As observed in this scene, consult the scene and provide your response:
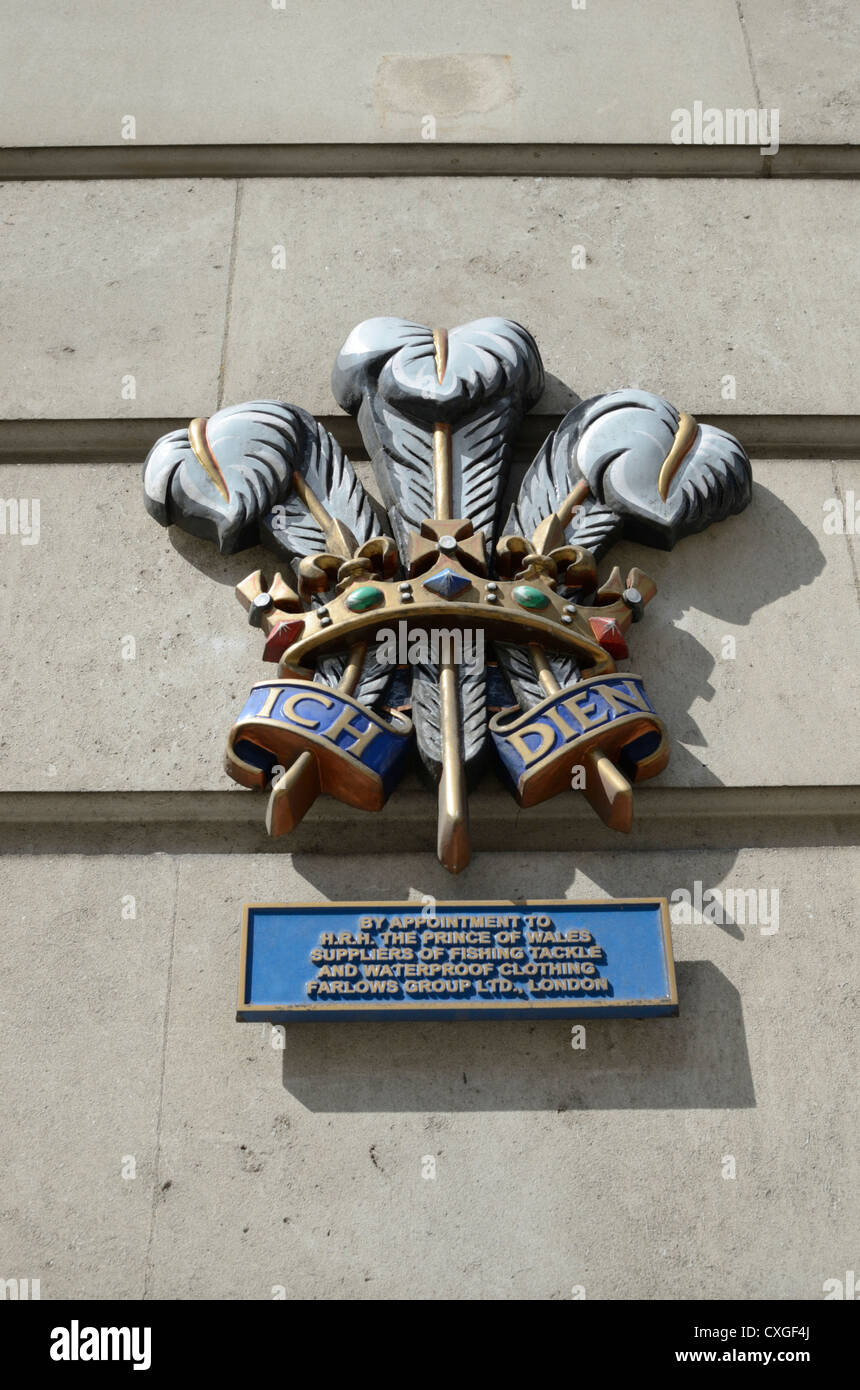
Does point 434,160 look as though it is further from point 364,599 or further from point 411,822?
point 411,822

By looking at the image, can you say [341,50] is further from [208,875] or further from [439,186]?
[208,875]

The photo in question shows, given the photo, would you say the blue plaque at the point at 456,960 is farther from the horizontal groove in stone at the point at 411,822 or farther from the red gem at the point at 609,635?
the red gem at the point at 609,635

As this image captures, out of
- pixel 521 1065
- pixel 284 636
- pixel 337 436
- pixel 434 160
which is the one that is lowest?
pixel 521 1065

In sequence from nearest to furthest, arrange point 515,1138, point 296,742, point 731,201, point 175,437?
point 515,1138 → point 296,742 → point 175,437 → point 731,201

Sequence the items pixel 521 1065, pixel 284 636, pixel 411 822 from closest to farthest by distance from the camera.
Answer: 1. pixel 521 1065
2. pixel 411 822
3. pixel 284 636

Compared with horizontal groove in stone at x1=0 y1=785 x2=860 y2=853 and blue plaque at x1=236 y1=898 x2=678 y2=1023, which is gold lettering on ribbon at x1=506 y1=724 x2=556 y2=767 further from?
blue plaque at x1=236 y1=898 x2=678 y2=1023

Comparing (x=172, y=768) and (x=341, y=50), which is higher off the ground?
(x=341, y=50)

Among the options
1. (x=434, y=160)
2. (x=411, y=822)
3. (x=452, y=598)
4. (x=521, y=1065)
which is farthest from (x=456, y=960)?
(x=434, y=160)

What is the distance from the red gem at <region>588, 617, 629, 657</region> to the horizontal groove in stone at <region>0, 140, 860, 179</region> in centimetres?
235

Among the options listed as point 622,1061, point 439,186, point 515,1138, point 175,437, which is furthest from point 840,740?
point 439,186

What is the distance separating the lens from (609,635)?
173 inches

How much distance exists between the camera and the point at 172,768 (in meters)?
Answer: 4.36

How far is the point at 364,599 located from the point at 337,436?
102cm
